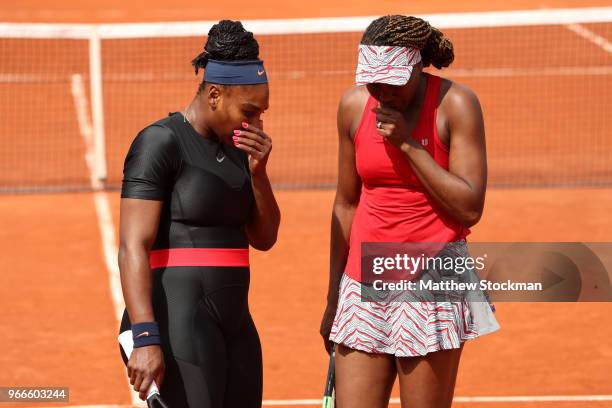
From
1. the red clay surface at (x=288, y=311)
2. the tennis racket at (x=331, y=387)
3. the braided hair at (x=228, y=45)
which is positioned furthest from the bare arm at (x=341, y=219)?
the red clay surface at (x=288, y=311)

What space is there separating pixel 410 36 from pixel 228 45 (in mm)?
789

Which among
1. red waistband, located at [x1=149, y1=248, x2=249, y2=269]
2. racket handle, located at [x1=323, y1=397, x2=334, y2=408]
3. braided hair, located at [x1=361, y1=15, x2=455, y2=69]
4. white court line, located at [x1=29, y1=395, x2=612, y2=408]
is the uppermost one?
braided hair, located at [x1=361, y1=15, x2=455, y2=69]

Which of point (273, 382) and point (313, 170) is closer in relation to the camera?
point (273, 382)

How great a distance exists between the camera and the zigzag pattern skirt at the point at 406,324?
5.42 meters

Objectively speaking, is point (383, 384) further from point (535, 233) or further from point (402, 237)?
point (535, 233)

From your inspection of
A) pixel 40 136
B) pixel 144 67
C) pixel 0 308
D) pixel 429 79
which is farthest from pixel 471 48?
pixel 429 79

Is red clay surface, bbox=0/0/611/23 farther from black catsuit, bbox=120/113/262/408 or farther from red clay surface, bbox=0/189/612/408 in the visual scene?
black catsuit, bbox=120/113/262/408

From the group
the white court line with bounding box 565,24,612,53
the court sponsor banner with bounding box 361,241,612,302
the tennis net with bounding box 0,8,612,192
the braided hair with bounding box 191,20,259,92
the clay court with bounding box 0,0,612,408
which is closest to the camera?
the braided hair with bounding box 191,20,259,92

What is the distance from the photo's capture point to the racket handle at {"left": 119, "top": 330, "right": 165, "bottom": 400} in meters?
5.02

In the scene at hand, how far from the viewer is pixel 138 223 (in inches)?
202

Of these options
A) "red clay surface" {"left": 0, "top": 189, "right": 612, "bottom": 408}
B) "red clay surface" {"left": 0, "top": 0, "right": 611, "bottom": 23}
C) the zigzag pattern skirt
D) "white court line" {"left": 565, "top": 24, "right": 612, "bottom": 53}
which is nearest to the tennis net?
"white court line" {"left": 565, "top": 24, "right": 612, "bottom": 53}

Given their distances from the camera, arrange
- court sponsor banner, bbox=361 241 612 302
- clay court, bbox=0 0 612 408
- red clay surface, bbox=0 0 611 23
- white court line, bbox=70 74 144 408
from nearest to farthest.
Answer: court sponsor banner, bbox=361 241 612 302 < clay court, bbox=0 0 612 408 < white court line, bbox=70 74 144 408 < red clay surface, bbox=0 0 611 23

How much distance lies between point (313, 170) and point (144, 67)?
6.26 metres

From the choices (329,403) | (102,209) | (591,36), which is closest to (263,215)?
(329,403)
